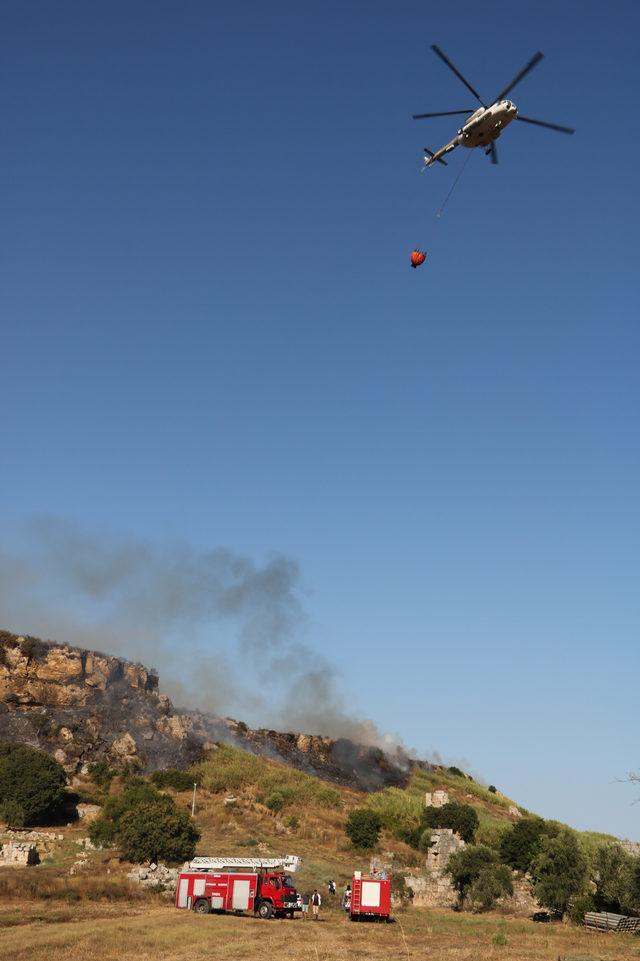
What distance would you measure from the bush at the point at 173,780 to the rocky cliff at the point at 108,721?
506cm

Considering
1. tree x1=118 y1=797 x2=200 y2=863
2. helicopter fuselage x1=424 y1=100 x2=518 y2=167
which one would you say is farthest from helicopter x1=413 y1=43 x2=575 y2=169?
tree x1=118 y1=797 x2=200 y2=863

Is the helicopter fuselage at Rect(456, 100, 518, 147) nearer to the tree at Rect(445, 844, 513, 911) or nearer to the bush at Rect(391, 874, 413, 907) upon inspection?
the tree at Rect(445, 844, 513, 911)

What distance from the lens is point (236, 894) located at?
121ft

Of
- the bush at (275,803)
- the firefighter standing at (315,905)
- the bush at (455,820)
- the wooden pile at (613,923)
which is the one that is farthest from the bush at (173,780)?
the wooden pile at (613,923)

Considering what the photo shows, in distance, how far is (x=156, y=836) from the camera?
4941cm

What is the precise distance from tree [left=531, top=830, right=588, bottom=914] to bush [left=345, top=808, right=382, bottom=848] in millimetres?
24109

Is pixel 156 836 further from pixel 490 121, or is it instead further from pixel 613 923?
pixel 490 121

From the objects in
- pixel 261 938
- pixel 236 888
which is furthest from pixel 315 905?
pixel 261 938

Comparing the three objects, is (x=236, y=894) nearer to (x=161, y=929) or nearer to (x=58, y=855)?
(x=161, y=929)

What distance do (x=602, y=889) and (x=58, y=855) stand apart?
3500 centimetres

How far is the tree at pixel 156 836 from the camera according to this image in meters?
49.1

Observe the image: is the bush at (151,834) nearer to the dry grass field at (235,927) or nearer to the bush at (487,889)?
the dry grass field at (235,927)

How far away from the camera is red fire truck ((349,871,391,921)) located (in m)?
37.1

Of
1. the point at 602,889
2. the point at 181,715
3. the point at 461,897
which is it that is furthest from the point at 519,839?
the point at 181,715
